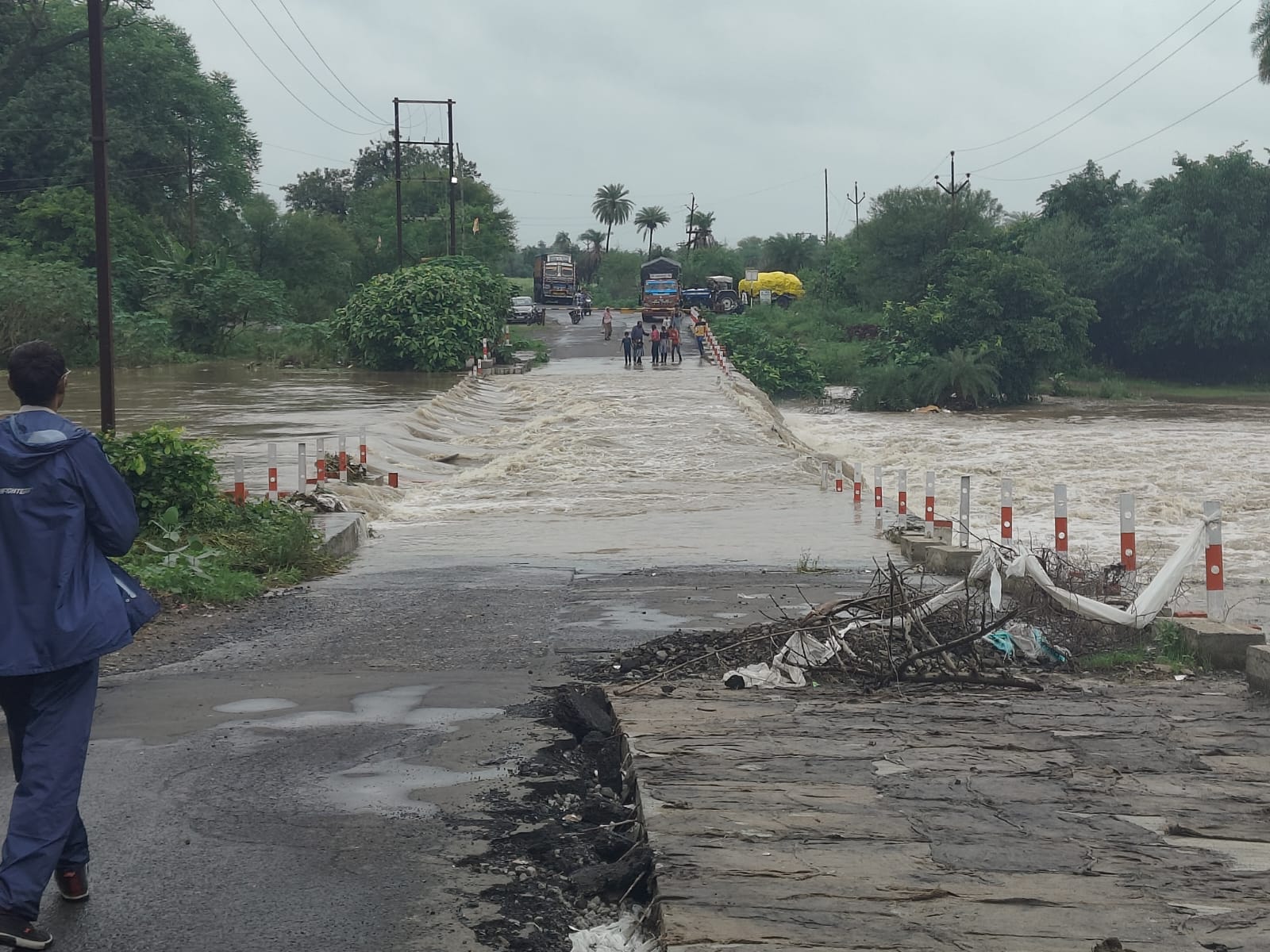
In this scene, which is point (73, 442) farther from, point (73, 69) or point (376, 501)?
point (73, 69)

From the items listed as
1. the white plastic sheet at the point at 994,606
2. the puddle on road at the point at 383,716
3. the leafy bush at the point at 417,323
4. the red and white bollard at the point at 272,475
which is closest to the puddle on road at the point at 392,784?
the puddle on road at the point at 383,716

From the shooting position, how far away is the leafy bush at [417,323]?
5306cm

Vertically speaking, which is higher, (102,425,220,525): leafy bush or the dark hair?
the dark hair

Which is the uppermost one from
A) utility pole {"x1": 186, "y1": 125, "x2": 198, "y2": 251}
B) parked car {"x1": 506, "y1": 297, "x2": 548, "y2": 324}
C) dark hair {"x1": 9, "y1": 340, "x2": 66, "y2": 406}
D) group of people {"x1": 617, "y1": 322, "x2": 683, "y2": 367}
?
utility pole {"x1": 186, "y1": 125, "x2": 198, "y2": 251}

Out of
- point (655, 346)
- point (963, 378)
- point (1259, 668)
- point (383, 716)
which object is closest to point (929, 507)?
point (1259, 668)

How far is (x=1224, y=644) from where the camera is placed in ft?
27.7

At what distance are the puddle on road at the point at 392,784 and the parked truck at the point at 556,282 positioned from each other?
8714 cm

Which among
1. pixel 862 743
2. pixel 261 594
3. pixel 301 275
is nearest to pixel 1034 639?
pixel 862 743

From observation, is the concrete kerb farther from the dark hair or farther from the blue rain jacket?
the blue rain jacket

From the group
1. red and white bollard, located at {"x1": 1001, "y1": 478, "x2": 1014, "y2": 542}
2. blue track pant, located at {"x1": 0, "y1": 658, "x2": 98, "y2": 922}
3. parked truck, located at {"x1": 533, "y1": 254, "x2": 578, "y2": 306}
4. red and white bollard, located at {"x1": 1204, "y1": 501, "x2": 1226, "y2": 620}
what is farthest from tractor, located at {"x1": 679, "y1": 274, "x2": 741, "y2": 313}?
blue track pant, located at {"x1": 0, "y1": 658, "x2": 98, "y2": 922}

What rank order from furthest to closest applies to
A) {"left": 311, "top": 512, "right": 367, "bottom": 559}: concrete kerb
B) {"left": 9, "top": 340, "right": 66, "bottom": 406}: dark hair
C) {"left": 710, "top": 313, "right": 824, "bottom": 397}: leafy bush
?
1. {"left": 710, "top": 313, "right": 824, "bottom": 397}: leafy bush
2. {"left": 311, "top": 512, "right": 367, "bottom": 559}: concrete kerb
3. {"left": 9, "top": 340, "right": 66, "bottom": 406}: dark hair

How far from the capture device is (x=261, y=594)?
1245cm

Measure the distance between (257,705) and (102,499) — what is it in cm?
319

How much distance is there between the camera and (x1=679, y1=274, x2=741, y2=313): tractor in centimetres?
Result: 8050
